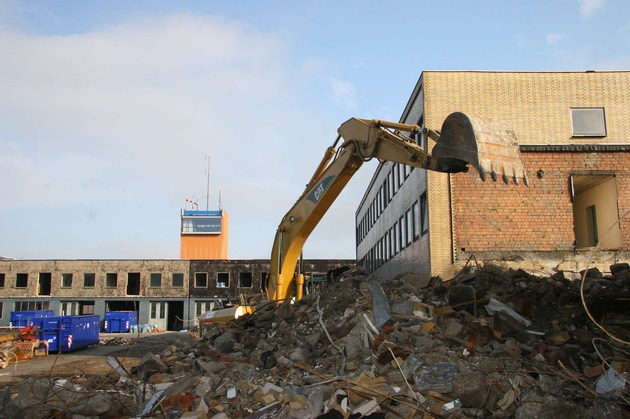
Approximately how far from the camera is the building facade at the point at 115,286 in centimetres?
5100

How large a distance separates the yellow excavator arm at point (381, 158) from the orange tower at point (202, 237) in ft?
187

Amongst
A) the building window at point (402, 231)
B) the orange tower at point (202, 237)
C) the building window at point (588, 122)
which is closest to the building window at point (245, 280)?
the orange tower at point (202, 237)

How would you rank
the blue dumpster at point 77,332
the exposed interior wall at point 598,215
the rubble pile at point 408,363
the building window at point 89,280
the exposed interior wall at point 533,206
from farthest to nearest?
1. the building window at point 89,280
2. the blue dumpster at point 77,332
3. the exposed interior wall at point 598,215
4. the exposed interior wall at point 533,206
5. the rubble pile at point 408,363

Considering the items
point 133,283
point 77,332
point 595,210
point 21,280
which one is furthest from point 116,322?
point 595,210

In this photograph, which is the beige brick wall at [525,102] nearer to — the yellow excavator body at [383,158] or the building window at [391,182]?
the yellow excavator body at [383,158]

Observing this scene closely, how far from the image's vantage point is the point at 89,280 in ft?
168

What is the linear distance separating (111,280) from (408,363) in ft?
158

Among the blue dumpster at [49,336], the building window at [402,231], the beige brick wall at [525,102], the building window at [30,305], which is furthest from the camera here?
the building window at [30,305]

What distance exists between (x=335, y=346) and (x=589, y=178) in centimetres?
1241

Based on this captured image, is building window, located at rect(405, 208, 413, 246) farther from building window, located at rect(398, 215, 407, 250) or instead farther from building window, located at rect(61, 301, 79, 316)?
building window, located at rect(61, 301, 79, 316)

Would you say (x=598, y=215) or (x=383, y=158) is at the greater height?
(x=383, y=158)

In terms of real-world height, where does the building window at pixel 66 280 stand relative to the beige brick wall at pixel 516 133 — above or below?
below

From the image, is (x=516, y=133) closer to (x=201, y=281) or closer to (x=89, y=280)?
(x=201, y=281)

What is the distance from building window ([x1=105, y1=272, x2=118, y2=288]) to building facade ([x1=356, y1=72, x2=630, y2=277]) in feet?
127
